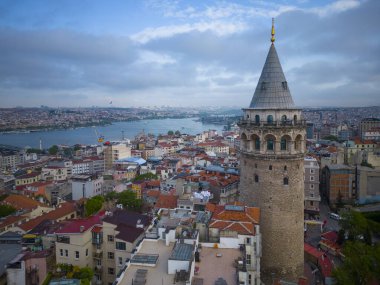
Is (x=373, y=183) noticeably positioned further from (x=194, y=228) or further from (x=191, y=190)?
(x=194, y=228)

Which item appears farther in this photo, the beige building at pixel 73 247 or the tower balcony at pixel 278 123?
the beige building at pixel 73 247

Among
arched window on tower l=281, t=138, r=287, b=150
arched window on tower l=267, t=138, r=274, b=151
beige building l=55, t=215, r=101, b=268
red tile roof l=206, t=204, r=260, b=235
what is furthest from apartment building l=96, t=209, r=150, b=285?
arched window on tower l=281, t=138, r=287, b=150

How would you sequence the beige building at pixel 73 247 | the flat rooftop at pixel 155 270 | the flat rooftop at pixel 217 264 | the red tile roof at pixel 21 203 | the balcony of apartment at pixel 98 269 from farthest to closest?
the red tile roof at pixel 21 203 < the balcony of apartment at pixel 98 269 < the beige building at pixel 73 247 < the flat rooftop at pixel 217 264 < the flat rooftop at pixel 155 270

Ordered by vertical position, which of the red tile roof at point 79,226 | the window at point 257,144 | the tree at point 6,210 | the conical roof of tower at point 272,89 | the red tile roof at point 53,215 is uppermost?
the conical roof of tower at point 272,89

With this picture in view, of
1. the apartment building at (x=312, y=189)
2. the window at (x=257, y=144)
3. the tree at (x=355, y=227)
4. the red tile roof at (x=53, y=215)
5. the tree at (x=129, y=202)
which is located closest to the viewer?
the window at (x=257, y=144)

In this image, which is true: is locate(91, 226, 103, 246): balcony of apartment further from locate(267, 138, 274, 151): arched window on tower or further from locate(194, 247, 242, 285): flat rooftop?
locate(267, 138, 274, 151): arched window on tower

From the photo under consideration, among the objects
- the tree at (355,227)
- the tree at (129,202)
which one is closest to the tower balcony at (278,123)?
the tree at (355,227)

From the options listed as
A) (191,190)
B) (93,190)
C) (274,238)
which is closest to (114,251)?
(274,238)

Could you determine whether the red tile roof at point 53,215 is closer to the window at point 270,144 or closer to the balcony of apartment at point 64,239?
the balcony of apartment at point 64,239
